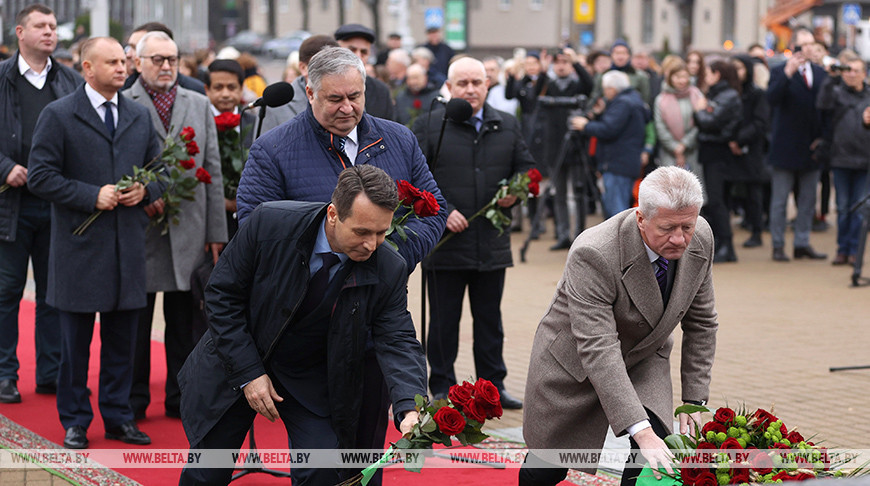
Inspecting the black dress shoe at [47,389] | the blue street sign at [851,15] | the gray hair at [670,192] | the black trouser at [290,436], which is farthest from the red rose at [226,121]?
the blue street sign at [851,15]

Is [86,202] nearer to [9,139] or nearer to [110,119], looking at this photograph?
[110,119]

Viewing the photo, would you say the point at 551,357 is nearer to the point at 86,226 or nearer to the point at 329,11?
the point at 86,226

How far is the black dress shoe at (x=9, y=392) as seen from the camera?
7.41 metres

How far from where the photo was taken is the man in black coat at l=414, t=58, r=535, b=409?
741 cm

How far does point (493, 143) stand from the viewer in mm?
7547

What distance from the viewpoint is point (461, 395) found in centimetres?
395

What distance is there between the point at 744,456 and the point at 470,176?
4.01 m

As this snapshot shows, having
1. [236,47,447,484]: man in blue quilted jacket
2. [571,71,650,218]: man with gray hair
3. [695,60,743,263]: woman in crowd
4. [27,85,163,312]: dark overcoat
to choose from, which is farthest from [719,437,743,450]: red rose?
[695,60,743,263]: woman in crowd

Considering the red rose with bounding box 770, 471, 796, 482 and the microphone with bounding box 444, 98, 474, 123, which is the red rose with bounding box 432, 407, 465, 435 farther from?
the microphone with bounding box 444, 98, 474, 123

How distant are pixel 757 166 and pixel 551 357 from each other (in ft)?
32.6

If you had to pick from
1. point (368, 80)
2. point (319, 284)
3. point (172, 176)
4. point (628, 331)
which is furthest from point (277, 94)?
point (628, 331)

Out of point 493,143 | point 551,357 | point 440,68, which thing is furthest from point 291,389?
point 440,68

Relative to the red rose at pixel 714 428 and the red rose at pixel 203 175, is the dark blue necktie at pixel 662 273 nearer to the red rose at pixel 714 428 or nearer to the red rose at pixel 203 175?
the red rose at pixel 714 428

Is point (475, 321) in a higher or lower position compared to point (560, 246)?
higher
